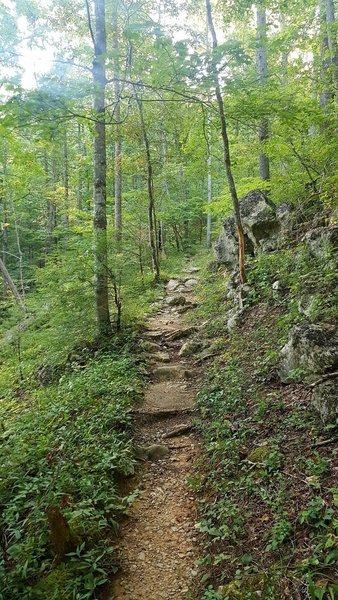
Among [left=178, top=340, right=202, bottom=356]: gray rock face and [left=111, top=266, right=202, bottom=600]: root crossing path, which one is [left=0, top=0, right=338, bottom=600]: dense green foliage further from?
[left=178, top=340, right=202, bottom=356]: gray rock face

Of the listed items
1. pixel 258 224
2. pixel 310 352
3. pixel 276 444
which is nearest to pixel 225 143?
pixel 258 224

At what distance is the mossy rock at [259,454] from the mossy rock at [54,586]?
6.80ft

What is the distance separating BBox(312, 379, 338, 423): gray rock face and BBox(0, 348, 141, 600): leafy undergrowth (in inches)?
94.8

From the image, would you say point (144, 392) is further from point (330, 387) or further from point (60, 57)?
point (60, 57)

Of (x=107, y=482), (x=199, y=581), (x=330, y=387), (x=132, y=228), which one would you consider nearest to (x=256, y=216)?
(x=132, y=228)

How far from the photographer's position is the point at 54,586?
9.81ft

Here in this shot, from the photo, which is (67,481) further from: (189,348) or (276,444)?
(189,348)

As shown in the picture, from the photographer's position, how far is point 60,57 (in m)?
6.70

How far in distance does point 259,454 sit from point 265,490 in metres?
0.53

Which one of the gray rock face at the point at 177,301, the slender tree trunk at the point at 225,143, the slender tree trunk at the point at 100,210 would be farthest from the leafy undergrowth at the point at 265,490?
the gray rock face at the point at 177,301

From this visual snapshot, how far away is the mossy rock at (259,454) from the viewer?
395cm

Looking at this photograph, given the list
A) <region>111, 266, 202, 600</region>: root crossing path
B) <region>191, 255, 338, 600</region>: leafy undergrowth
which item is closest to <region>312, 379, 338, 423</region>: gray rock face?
<region>191, 255, 338, 600</region>: leafy undergrowth

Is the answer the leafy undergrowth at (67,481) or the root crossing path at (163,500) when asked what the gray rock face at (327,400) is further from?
the leafy undergrowth at (67,481)

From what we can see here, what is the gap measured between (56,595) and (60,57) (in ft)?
25.9
